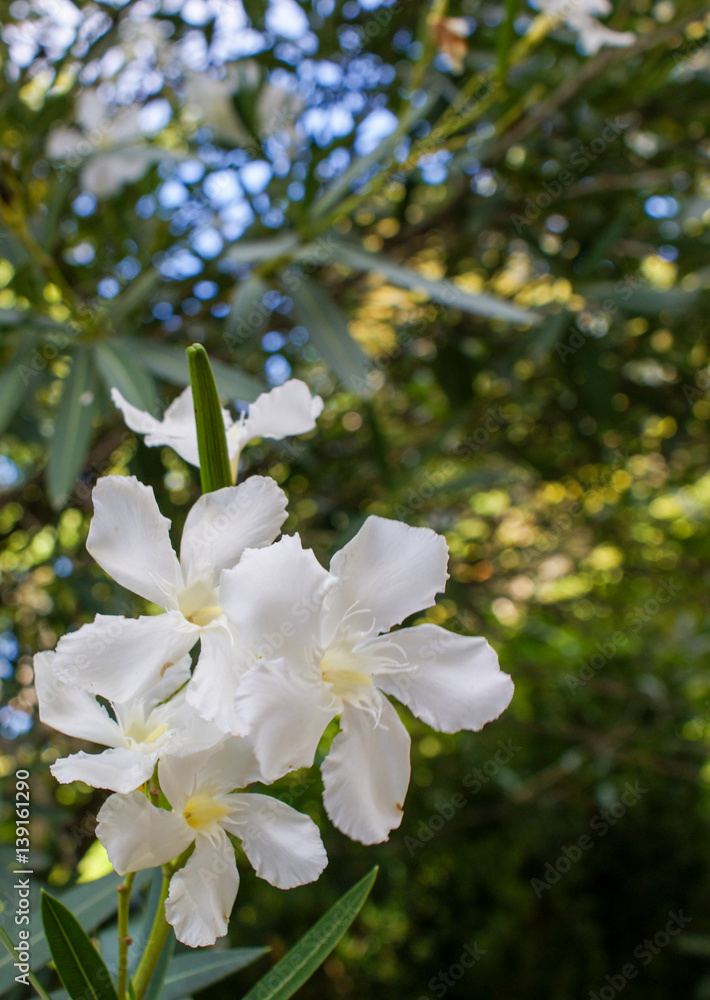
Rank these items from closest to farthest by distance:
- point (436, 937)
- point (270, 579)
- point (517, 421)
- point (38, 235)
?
point (270, 579) → point (38, 235) → point (517, 421) → point (436, 937)

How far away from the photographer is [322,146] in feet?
4.54

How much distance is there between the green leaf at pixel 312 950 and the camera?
0.55 m

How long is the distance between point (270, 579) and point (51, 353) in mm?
949

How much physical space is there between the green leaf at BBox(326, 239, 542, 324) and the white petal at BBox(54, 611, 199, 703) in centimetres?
78

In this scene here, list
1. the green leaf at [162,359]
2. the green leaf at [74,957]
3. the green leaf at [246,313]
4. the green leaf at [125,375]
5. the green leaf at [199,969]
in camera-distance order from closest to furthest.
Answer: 1. the green leaf at [74,957]
2. the green leaf at [199,969]
3. the green leaf at [125,375]
4. the green leaf at [162,359]
5. the green leaf at [246,313]

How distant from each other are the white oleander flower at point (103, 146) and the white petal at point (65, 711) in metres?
1.12

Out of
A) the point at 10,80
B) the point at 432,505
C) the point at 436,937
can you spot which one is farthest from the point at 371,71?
the point at 436,937

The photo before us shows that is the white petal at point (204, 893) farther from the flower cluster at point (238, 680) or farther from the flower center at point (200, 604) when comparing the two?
the flower center at point (200, 604)

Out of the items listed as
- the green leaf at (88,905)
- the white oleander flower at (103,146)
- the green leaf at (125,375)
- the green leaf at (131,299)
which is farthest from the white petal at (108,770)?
the white oleander flower at (103,146)

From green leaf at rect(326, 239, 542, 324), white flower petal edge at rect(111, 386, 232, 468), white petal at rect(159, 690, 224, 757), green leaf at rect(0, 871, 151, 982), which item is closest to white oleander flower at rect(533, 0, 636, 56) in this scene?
green leaf at rect(326, 239, 542, 324)

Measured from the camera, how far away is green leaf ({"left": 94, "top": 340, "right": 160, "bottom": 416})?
3.07 ft

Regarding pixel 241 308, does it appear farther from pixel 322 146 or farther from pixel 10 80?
pixel 10 80

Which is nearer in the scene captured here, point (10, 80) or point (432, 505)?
point (10, 80)

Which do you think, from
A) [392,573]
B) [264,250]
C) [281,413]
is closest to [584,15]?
[264,250]
